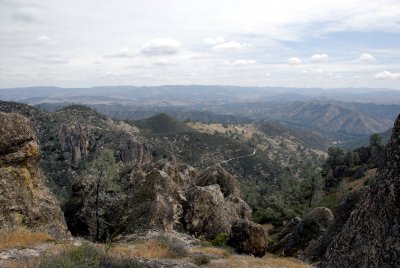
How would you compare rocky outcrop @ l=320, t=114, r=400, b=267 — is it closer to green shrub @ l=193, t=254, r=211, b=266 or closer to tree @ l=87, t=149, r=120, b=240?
green shrub @ l=193, t=254, r=211, b=266

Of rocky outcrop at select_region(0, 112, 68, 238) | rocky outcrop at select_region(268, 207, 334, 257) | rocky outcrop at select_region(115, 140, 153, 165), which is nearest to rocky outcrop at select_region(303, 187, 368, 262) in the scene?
rocky outcrop at select_region(268, 207, 334, 257)

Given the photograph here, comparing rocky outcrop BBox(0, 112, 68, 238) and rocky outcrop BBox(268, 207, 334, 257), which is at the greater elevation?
rocky outcrop BBox(0, 112, 68, 238)

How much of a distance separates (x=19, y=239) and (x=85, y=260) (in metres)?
7.14

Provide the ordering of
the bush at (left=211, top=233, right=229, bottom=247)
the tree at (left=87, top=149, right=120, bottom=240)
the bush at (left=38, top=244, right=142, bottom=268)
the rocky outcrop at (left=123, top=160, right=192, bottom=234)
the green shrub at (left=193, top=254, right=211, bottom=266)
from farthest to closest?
the tree at (left=87, top=149, right=120, bottom=240), the rocky outcrop at (left=123, top=160, right=192, bottom=234), the bush at (left=211, top=233, right=229, bottom=247), the green shrub at (left=193, top=254, right=211, bottom=266), the bush at (left=38, top=244, right=142, bottom=268)

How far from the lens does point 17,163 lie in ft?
96.3

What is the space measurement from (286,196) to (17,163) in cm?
9290

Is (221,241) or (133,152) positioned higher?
(221,241)

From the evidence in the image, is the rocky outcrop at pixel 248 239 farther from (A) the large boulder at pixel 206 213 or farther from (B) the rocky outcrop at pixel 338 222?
(A) the large boulder at pixel 206 213

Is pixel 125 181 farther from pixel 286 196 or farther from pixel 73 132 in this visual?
pixel 73 132

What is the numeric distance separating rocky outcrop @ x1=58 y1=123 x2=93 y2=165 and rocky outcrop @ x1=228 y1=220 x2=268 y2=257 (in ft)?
505

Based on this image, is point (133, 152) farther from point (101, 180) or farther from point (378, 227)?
point (378, 227)

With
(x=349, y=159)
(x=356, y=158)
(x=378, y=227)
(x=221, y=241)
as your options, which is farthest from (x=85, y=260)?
(x=356, y=158)

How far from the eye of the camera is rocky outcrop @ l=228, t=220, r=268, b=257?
29014 mm

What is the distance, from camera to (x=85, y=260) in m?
14.8
